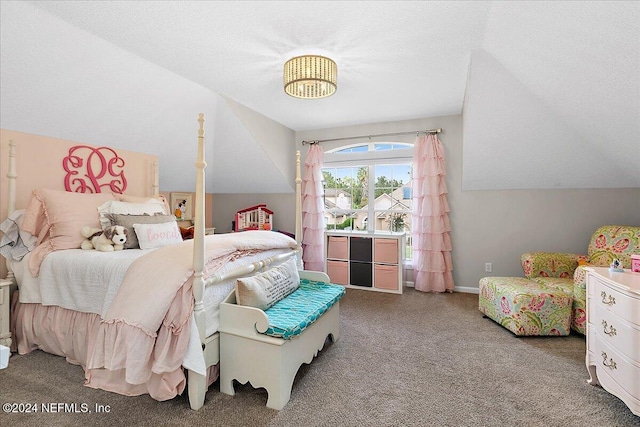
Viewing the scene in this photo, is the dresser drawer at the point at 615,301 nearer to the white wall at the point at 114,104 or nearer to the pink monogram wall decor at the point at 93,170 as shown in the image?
the white wall at the point at 114,104

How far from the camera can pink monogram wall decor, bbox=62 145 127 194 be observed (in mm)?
2963

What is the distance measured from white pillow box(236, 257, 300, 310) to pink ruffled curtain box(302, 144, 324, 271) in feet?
6.72

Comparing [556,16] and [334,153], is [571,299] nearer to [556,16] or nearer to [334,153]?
[556,16]

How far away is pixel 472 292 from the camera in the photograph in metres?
3.96

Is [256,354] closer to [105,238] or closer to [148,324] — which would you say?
[148,324]

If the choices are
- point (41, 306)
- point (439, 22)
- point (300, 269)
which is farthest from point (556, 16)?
point (41, 306)

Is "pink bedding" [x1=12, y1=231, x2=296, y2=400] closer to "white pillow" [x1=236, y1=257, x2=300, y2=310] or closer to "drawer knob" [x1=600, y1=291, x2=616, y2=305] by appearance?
"white pillow" [x1=236, y1=257, x2=300, y2=310]

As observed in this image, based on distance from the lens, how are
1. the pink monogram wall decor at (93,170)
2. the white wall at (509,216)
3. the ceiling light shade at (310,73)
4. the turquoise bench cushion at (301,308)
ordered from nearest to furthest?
the turquoise bench cushion at (301,308)
the ceiling light shade at (310,73)
the pink monogram wall decor at (93,170)
the white wall at (509,216)

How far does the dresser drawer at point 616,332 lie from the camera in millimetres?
1511

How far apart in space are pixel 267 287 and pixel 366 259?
227 centimetres

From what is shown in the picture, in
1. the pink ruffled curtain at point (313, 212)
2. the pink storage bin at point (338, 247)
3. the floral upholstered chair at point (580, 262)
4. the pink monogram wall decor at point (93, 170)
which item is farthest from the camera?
the pink ruffled curtain at point (313, 212)

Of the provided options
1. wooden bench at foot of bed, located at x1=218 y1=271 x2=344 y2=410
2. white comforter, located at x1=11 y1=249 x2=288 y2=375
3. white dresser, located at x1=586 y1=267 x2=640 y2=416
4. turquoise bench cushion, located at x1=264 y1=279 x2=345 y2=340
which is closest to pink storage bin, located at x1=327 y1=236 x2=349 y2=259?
turquoise bench cushion, located at x1=264 y1=279 x2=345 y2=340

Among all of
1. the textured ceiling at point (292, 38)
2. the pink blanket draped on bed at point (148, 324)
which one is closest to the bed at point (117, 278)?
the pink blanket draped on bed at point (148, 324)

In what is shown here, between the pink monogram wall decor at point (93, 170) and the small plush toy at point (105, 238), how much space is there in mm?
803
